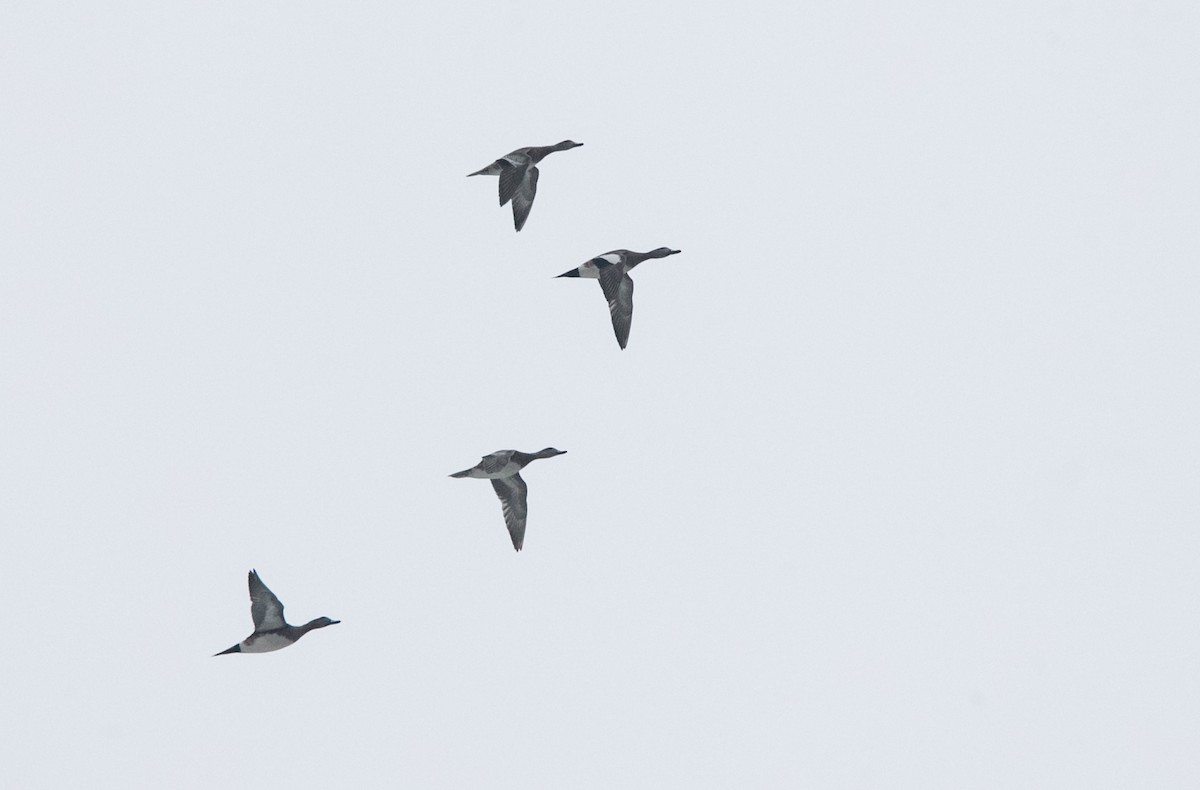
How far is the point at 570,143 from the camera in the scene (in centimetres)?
4844

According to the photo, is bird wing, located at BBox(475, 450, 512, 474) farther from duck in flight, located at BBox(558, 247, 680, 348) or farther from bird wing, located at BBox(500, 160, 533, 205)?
bird wing, located at BBox(500, 160, 533, 205)

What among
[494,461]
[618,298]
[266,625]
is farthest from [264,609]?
[618,298]

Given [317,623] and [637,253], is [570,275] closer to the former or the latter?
[637,253]

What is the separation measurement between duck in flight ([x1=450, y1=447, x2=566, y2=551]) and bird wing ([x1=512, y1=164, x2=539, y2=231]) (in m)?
6.22

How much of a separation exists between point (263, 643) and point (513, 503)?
868cm

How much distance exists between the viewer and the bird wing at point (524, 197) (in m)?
46.5

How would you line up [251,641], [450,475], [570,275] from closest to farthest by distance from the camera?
1. [251,641]
2. [450,475]
3. [570,275]

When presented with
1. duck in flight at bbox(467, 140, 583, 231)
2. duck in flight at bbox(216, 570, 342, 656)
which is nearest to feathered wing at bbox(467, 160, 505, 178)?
duck in flight at bbox(467, 140, 583, 231)

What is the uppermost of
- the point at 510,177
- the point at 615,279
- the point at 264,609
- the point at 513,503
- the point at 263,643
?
the point at 510,177

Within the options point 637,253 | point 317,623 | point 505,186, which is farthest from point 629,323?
point 317,623

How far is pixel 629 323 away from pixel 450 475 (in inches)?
277

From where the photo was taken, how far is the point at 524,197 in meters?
46.9

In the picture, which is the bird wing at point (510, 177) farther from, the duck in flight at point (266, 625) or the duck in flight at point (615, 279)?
the duck in flight at point (266, 625)

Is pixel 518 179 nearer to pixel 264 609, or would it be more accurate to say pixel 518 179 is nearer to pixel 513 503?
pixel 513 503
